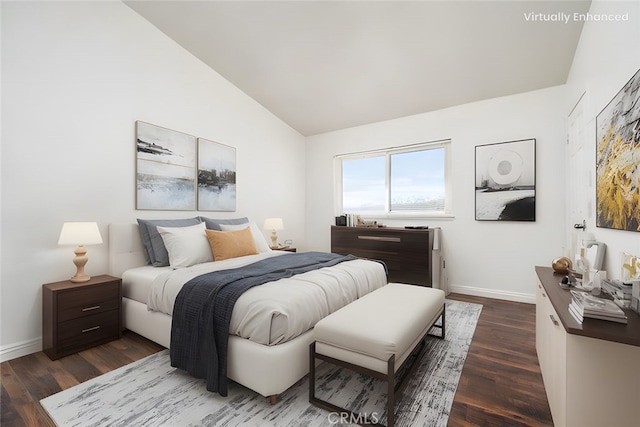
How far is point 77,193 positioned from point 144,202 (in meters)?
0.59

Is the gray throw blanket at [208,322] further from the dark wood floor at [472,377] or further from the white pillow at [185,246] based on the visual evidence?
the white pillow at [185,246]

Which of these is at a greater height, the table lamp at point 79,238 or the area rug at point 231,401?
the table lamp at point 79,238

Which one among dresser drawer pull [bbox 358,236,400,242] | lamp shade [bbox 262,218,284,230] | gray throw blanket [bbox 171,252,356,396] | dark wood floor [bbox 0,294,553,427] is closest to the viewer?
dark wood floor [bbox 0,294,553,427]

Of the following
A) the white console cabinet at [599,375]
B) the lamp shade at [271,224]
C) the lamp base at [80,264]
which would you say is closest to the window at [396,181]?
the lamp shade at [271,224]

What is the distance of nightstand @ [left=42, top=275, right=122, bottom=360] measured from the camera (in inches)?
86.4

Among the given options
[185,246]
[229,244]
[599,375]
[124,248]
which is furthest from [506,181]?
[124,248]

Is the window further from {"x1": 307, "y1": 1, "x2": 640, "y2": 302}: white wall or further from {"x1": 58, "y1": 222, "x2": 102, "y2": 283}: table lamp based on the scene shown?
{"x1": 58, "y1": 222, "x2": 102, "y2": 283}: table lamp

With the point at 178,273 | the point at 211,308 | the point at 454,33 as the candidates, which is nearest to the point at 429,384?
the point at 211,308

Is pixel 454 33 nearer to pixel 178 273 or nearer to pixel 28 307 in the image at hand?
pixel 178 273

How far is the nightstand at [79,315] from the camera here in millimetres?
2193

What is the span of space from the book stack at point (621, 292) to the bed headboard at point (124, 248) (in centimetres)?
362

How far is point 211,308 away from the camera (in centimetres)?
178

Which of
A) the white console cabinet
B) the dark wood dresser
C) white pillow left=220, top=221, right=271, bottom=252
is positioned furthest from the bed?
the white console cabinet

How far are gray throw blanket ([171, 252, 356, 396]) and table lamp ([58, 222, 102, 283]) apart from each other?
41.0 inches
